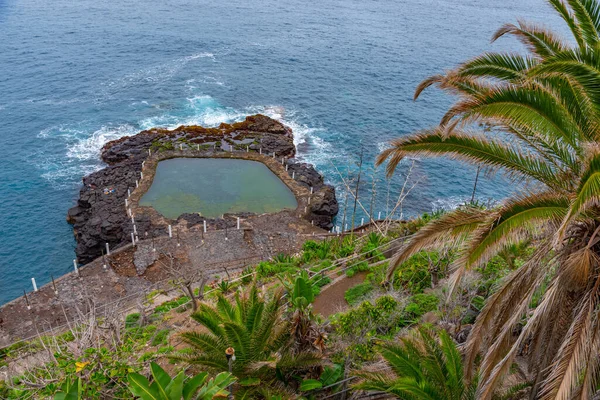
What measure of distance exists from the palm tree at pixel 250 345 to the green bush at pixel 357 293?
5.45 metres

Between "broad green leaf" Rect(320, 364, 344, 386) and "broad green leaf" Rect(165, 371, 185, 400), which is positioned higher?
"broad green leaf" Rect(165, 371, 185, 400)

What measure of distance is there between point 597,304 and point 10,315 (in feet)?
88.0

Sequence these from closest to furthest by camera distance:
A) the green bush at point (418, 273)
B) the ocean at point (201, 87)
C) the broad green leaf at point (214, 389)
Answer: the broad green leaf at point (214, 389) → the green bush at point (418, 273) → the ocean at point (201, 87)

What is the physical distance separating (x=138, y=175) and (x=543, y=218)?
36.0 m

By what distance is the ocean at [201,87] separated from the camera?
1511 inches

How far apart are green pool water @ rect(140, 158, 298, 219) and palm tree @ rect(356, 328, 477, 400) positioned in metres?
26.9

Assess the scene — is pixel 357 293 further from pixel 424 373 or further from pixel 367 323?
pixel 424 373

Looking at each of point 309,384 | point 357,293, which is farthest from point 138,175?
point 309,384

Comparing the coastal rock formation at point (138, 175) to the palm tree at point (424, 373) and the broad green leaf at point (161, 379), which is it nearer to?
the palm tree at point (424, 373)

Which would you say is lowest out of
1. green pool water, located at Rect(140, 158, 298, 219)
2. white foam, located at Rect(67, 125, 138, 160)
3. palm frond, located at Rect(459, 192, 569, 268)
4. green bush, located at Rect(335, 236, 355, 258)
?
green pool water, located at Rect(140, 158, 298, 219)

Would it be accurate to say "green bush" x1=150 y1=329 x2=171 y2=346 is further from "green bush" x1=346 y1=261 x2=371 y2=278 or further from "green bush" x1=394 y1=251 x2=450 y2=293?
"green bush" x1=394 y1=251 x2=450 y2=293

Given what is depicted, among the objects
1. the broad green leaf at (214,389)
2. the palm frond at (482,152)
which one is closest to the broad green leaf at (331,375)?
the broad green leaf at (214,389)

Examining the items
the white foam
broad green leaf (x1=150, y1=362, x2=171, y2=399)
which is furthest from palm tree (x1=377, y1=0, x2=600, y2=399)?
the white foam

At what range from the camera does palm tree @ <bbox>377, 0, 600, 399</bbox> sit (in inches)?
266
